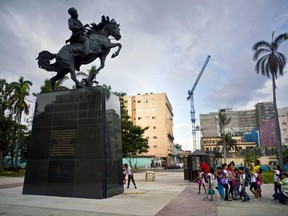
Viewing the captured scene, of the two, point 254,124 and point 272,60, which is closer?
point 272,60

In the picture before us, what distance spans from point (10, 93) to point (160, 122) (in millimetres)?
46294

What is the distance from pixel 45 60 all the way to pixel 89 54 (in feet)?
8.65

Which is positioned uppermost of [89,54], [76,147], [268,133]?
[268,133]

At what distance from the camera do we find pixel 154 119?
2997 inches

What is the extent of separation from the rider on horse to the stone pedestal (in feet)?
7.28

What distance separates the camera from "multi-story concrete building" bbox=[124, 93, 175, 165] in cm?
7344

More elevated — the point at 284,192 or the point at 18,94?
the point at 18,94

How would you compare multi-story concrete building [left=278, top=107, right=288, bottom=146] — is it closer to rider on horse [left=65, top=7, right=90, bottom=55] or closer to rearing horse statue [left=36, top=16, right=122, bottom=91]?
rearing horse statue [left=36, top=16, right=122, bottom=91]

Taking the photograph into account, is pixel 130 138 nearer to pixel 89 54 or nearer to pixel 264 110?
pixel 89 54

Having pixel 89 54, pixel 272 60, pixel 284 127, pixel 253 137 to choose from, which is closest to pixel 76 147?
pixel 89 54

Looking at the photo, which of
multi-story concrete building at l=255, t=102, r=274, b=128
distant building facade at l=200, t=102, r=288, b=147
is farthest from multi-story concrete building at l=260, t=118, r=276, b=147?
multi-story concrete building at l=255, t=102, r=274, b=128

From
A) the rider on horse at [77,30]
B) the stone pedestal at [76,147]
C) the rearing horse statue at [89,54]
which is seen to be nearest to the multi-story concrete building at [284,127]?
the rearing horse statue at [89,54]

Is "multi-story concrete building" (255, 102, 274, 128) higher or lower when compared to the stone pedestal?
higher

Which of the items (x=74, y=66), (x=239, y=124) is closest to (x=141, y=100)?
(x=74, y=66)
